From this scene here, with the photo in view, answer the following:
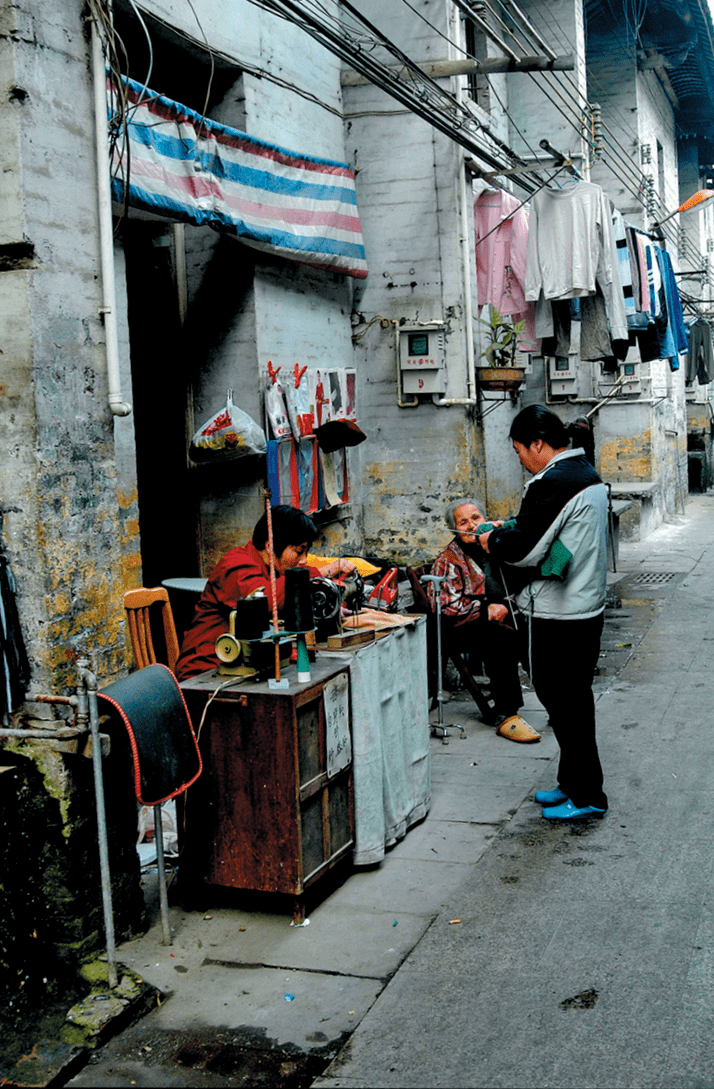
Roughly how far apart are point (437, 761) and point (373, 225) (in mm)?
6289

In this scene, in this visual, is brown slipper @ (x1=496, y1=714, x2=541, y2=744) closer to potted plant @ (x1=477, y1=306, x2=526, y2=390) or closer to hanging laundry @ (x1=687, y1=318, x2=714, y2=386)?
potted plant @ (x1=477, y1=306, x2=526, y2=390)

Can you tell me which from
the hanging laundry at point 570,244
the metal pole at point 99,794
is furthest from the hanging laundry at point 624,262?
the metal pole at point 99,794

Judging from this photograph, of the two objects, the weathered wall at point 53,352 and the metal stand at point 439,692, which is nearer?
the weathered wall at point 53,352

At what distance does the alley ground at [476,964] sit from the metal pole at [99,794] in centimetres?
25

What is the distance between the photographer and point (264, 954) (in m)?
4.04

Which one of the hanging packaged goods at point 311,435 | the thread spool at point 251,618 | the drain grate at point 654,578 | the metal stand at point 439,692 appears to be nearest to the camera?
the thread spool at point 251,618

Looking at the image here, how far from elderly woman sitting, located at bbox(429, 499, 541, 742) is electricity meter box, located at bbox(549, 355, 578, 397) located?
9.80 metres

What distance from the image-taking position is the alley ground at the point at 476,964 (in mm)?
3270

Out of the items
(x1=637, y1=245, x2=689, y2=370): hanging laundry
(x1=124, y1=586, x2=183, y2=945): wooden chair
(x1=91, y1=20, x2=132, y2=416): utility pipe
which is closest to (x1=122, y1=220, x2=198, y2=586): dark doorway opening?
(x1=124, y1=586, x2=183, y2=945): wooden chair

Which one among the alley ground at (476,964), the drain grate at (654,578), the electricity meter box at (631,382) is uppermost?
the electricity meter box at (631,382)

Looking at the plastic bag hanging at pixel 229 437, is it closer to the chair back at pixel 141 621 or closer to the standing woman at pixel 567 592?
the chair back at pixel 141 621

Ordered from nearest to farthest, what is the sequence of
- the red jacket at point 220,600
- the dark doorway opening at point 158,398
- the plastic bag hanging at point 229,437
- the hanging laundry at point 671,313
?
the red jacket at point 220,600 → the plastic bag hanging at point 229,437 → the dark doorway opening at point 158,398 → the hanging laundry at point 671,313

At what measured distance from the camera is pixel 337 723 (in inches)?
178

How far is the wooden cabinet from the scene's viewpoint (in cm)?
417
